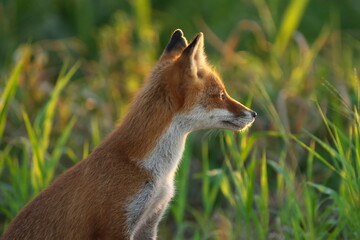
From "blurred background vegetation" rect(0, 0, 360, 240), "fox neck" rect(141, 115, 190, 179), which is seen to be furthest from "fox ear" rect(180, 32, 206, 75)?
"blurred background vegetation" rect(0, 0, 360, 240)

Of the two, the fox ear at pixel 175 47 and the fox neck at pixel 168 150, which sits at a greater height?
the fox ear at pixel 175 47

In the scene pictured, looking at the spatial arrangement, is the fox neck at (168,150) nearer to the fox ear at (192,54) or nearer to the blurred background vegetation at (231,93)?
the fox ear at (192,54)

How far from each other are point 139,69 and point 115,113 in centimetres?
96

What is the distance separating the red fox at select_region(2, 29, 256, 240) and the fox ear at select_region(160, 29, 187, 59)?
15 centimetres

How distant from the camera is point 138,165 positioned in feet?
16.6

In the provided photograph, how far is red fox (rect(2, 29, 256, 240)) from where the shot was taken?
4.94m

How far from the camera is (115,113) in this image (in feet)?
28.7

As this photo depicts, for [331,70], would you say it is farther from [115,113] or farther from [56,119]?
[56,119]

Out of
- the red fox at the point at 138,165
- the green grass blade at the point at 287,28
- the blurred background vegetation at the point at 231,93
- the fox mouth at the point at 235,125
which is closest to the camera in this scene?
the red fox at the point at 138,165

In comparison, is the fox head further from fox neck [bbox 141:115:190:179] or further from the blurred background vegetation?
the blurred background vegetation

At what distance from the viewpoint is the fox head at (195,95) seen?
518cm

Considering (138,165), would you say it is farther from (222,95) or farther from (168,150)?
(222,95)

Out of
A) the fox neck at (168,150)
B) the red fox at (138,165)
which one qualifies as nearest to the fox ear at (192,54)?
the red fox at (138,165)

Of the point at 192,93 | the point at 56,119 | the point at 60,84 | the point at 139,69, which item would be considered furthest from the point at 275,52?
the point at 192,93
